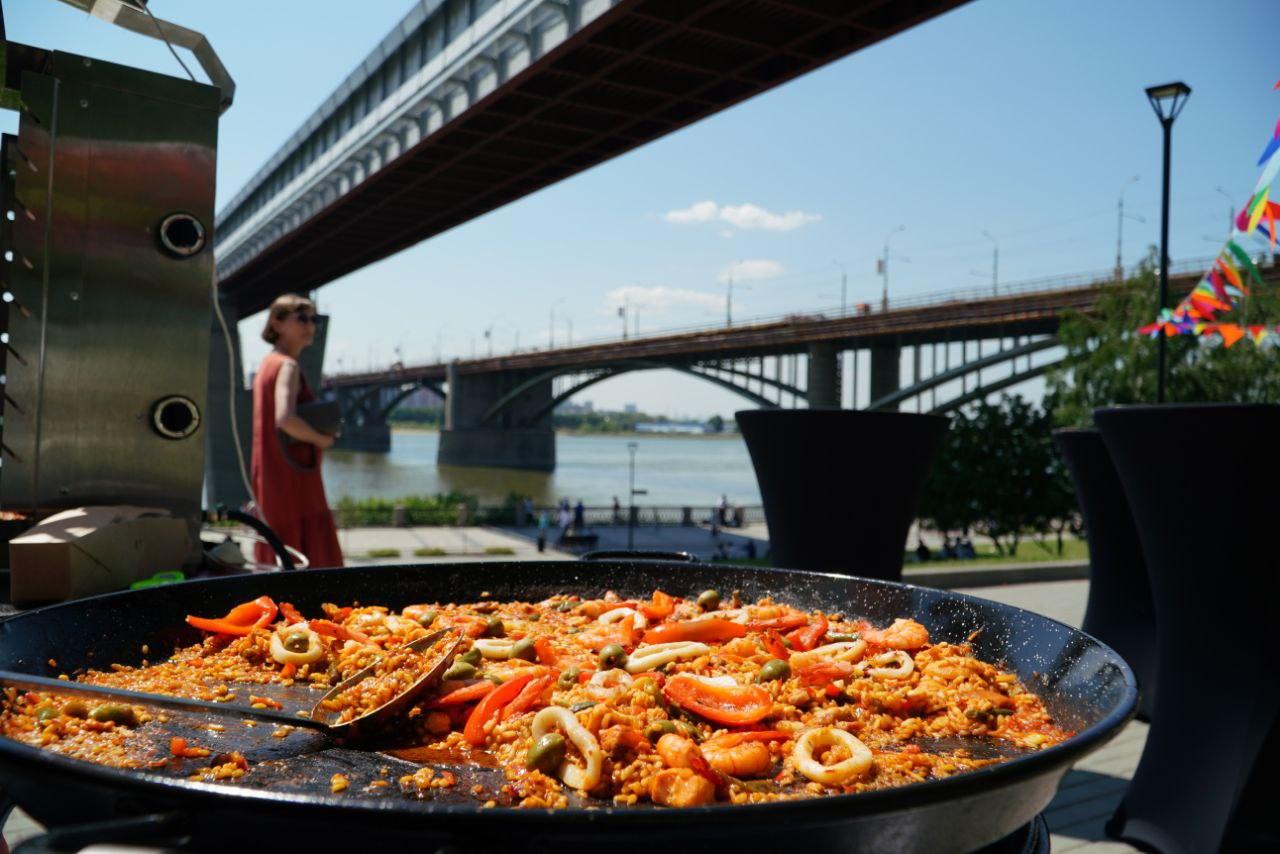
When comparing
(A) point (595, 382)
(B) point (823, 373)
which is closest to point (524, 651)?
(B) point (823, 373)

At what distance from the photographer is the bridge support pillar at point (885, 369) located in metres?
34.4

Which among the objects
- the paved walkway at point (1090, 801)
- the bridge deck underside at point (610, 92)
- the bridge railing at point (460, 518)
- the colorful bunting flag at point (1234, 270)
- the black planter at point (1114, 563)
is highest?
the bridge deck underside at point (610, 92)

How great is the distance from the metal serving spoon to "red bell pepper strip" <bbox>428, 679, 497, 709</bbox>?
0.16 ft

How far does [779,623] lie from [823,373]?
1318 inches

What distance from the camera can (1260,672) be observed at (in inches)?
127

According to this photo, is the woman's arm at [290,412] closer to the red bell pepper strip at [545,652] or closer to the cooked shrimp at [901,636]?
the red bell pepper strip at [545,652]

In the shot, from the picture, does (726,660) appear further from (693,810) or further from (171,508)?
(171,508)

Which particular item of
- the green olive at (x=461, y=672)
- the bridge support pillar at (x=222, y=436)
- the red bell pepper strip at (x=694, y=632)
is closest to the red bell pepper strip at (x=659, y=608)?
the red bell pepper strip at (x=694, y=632)

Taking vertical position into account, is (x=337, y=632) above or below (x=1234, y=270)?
below

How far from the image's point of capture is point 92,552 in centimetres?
191

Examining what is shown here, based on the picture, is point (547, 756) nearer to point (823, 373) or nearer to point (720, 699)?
point (720, 699)

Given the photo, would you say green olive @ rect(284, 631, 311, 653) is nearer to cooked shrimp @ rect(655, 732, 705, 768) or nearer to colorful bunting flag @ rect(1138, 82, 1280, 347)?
cooked shrimp @ rect(655, 732, 705, 768)

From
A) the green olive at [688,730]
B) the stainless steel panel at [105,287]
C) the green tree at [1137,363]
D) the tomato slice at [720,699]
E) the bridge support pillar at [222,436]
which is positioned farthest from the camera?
the green tree at [1137,363]

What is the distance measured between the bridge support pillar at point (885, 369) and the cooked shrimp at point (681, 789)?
→ 3436cm
